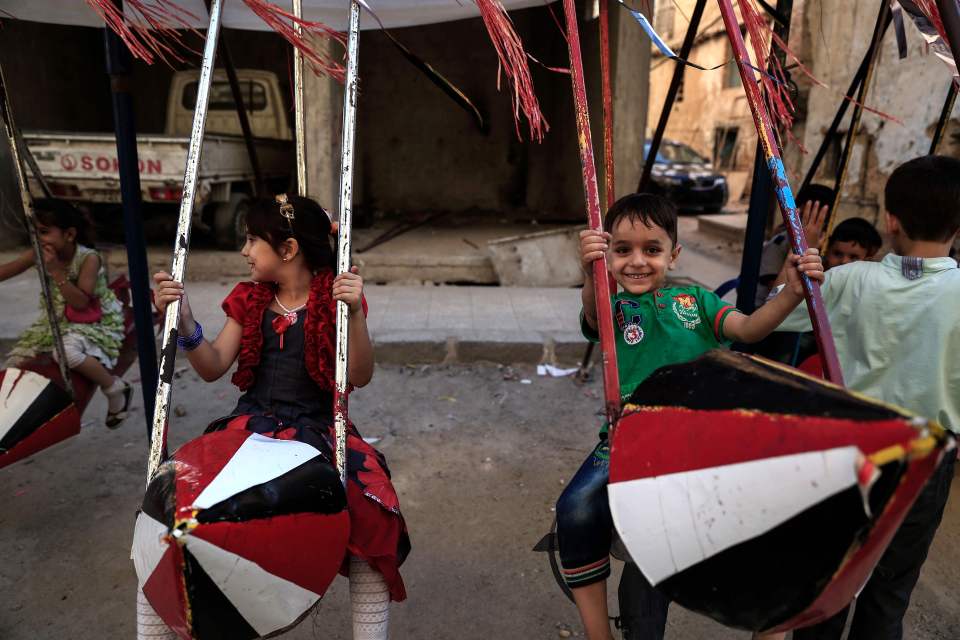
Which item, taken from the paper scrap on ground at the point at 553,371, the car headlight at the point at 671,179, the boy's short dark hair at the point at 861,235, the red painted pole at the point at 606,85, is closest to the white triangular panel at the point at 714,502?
the red painted pole at the point at 606,85

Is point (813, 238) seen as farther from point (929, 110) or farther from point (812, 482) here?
point (929, 110)

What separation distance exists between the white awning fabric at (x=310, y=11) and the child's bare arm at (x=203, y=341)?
143 cm

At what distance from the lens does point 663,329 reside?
1729 millimetres

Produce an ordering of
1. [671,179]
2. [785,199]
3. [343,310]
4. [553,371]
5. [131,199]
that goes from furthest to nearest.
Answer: [671,179] → [553,371] → [131,199] → [343,310] → [785,199]

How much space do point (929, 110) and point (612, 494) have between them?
6.13m

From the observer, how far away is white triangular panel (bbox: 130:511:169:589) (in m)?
1.12

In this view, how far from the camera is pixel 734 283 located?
3.10 meters

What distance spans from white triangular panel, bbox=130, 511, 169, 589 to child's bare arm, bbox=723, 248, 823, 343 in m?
1.32

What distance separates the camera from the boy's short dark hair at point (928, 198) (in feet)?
5.27

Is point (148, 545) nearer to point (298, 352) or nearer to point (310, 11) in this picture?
point (298, 352)

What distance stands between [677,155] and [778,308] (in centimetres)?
1340

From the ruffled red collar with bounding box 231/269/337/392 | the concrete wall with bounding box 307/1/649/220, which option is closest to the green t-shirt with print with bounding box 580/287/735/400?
the ruffled red collar with bounding box 231/269/337/392

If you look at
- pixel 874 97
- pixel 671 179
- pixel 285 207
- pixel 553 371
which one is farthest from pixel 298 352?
pixel 671 179

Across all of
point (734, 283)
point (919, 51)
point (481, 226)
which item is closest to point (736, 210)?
point (481, 226)
